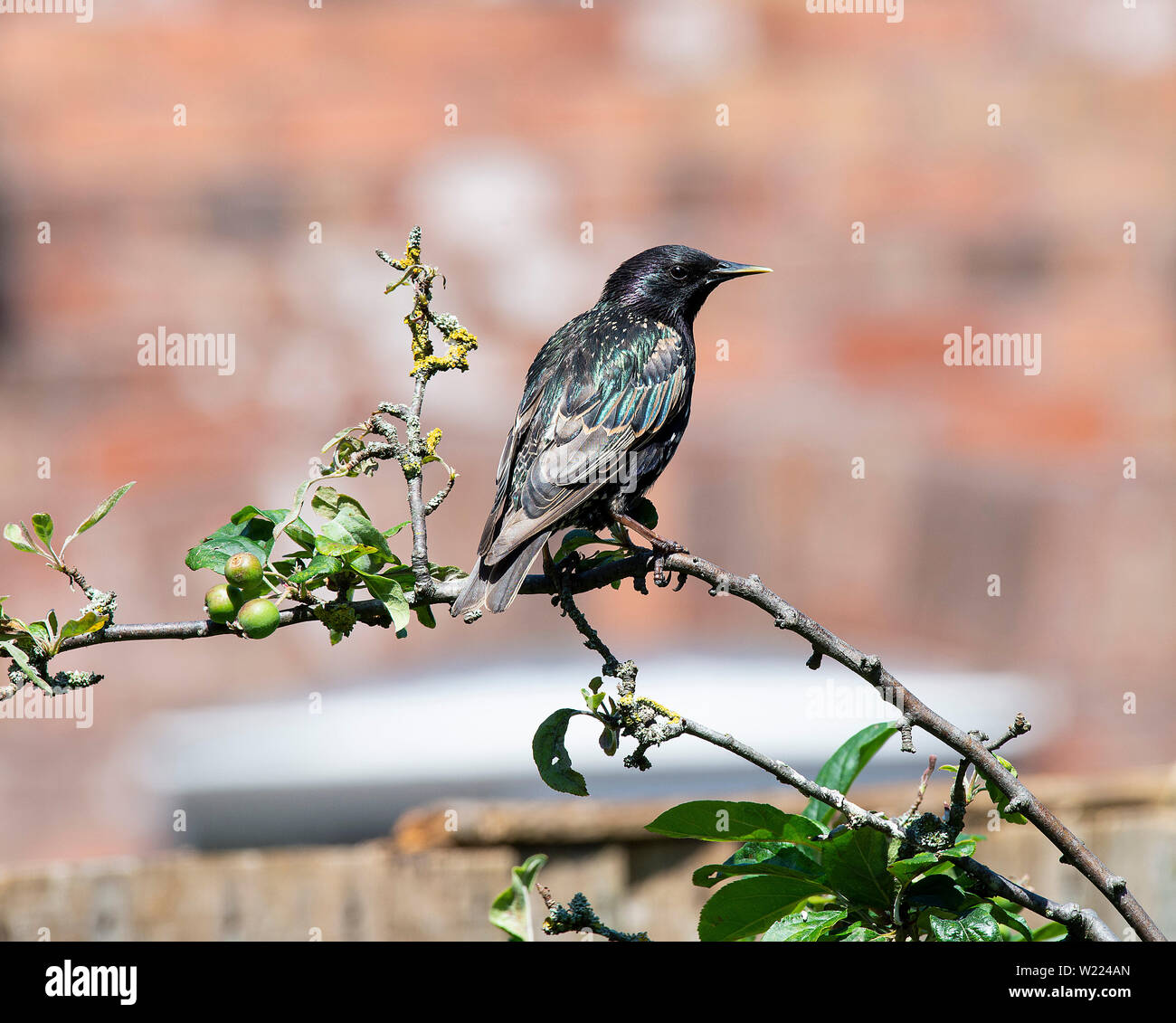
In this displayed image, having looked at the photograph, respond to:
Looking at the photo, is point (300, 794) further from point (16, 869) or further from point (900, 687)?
point (900, 687)

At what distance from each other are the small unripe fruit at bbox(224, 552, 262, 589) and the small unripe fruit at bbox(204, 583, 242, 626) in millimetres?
24

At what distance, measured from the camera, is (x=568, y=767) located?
1895 millimetres

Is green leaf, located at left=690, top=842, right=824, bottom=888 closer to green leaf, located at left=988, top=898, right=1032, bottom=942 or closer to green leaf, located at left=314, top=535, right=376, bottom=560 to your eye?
green leaf, located at left=988, top=898, right=1032, bottom=942

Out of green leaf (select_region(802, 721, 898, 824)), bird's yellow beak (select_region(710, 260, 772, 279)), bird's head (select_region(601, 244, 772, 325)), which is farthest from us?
bird's head (select_region(601, 244, 772, 325))

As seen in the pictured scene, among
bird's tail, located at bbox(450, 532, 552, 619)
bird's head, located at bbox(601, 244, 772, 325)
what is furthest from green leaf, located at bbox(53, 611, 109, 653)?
bird's head, located at bbox(601, 244, 772, 325)

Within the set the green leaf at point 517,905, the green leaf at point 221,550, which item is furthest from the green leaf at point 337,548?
the green leaf at point 517,905

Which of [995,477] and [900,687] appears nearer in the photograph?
[900,687]

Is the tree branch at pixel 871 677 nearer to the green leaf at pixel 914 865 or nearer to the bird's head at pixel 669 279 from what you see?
the green leaf at pixel 914 865

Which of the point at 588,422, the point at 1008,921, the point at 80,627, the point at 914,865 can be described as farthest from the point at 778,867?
the point at 588,422

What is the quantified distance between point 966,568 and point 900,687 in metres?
7.53

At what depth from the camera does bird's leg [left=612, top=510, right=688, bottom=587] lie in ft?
8.54

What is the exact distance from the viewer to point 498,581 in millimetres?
2725

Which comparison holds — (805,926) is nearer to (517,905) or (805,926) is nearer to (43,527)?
(517,905)

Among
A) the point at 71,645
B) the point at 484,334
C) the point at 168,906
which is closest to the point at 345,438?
the point at 71,645
